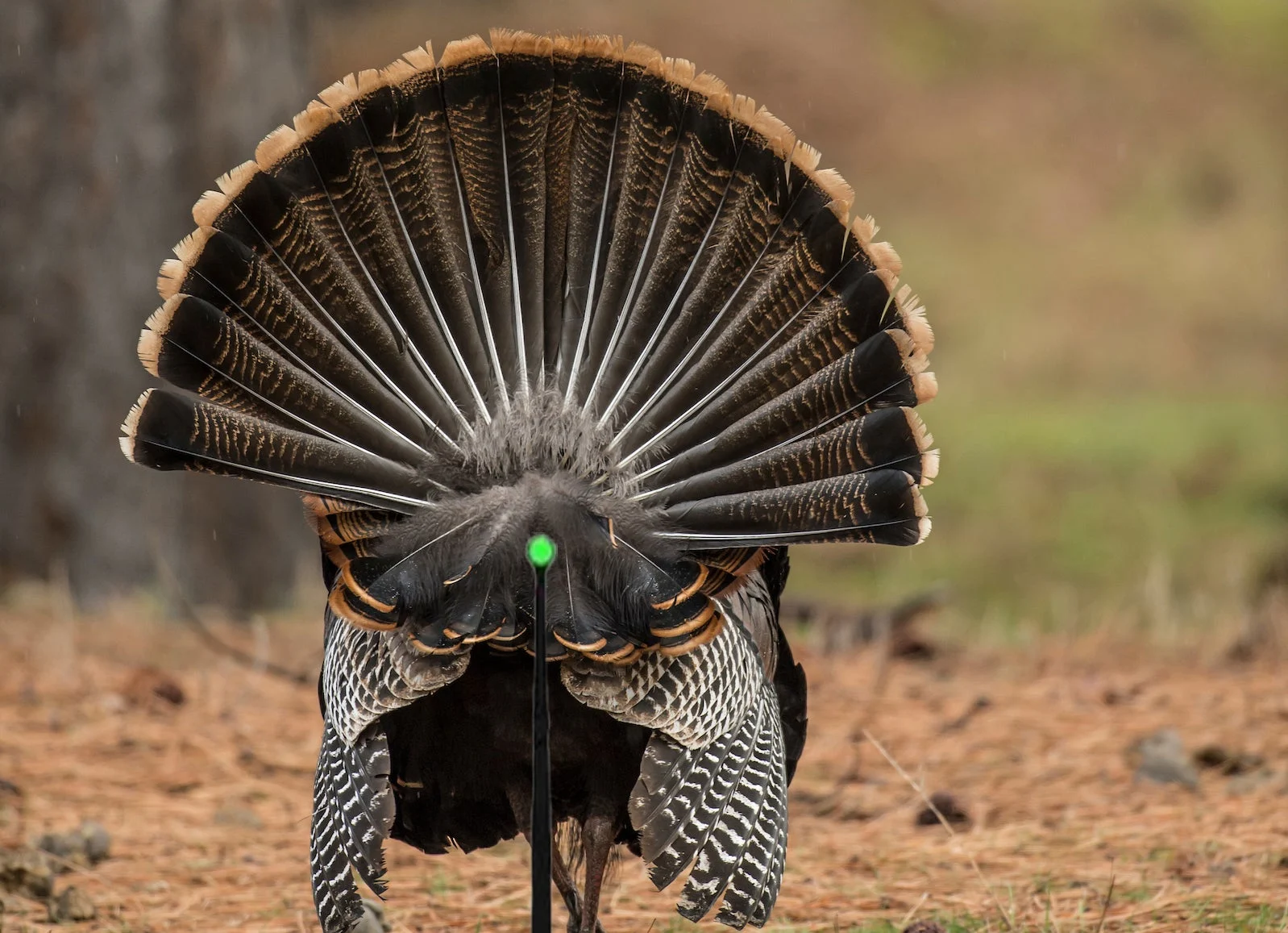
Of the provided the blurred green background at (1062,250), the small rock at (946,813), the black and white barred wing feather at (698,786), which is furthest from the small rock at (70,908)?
the blurred green background at (1062,250)

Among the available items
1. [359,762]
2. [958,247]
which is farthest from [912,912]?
[958,247]

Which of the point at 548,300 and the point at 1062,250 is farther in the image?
the point at 1062,250

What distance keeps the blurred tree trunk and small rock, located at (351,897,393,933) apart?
15.6 feet

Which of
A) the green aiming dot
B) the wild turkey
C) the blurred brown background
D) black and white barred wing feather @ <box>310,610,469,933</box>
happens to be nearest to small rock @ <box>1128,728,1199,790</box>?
the wild turkey

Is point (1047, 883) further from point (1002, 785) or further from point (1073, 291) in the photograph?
point (1073, 291)

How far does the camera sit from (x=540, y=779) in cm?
316

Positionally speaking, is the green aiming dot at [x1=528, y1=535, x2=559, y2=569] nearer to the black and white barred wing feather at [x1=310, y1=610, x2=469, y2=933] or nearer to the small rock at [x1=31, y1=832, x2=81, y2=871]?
the black and white barred wing feather at [x1=310, y1=610, x2=469, y2=933]

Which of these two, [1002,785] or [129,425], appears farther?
[1002,785]

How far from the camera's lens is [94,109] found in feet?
26.6

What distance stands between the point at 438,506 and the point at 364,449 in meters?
0.24

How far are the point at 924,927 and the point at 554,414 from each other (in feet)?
5.18

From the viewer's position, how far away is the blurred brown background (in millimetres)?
8227

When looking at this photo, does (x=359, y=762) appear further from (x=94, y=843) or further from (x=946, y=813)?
(x=946, y=813)

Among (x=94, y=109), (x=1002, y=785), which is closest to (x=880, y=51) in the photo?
(x=94, y=109)
